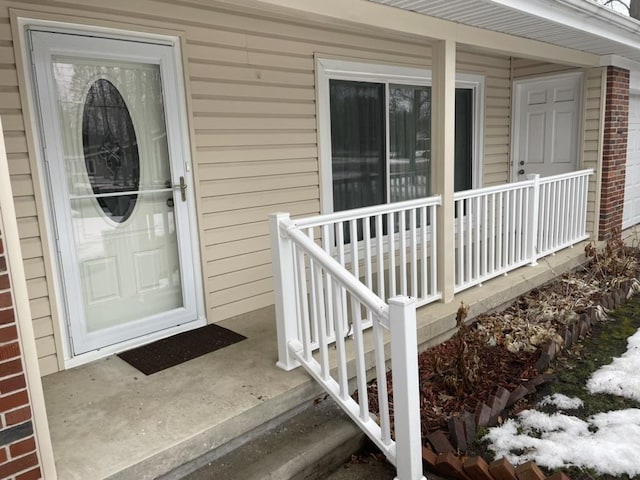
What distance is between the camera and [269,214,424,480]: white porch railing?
6.93ft

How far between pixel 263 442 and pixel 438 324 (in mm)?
1577

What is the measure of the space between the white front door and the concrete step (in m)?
4.42

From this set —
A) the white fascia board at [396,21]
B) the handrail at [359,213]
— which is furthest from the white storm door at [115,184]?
the handrail at [359,213]

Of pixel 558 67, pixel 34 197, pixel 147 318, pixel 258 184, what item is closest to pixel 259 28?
pixel 258 184

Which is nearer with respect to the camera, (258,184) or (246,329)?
(246,329)

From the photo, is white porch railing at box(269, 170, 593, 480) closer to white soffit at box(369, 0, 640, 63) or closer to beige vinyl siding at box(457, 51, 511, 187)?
white soffit at box(369, 0, 640, 63)

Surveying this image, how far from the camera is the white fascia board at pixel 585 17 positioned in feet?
11.2

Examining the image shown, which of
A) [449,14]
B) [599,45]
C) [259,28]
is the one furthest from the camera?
[599,45]

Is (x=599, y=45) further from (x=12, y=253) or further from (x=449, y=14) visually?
(x=12, y=253)

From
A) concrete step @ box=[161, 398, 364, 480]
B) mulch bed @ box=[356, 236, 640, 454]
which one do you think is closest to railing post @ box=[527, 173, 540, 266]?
mulch bed @ box=[356, 236, 640, 454]

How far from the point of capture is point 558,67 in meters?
5.65

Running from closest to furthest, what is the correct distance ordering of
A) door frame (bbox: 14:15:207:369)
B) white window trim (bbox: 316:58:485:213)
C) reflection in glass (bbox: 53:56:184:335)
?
door frame (bbox: 14:15:207:369), reflection in glass (bbox: 53:56:184:335), white window trim (bbox: 316:58:485:213)

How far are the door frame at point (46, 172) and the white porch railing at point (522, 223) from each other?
1981 mm

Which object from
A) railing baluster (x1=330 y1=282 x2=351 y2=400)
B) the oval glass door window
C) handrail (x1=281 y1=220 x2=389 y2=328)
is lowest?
railing baluster (x1=330 y1=282 x2=351 y2=400)
